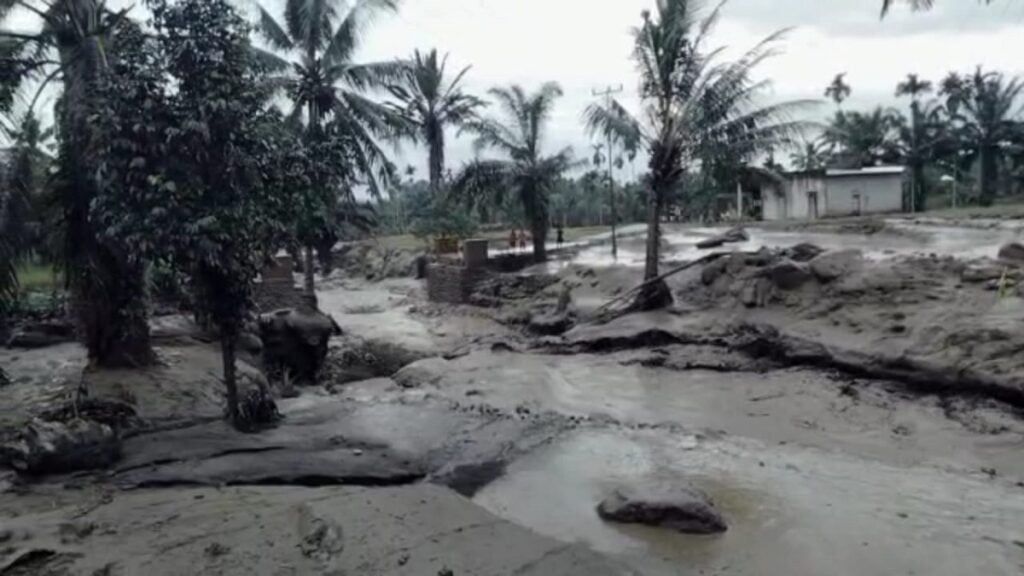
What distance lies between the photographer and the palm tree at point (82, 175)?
912 centimetres

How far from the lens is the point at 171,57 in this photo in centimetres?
750

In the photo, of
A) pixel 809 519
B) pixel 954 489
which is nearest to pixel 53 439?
pixel 809 519

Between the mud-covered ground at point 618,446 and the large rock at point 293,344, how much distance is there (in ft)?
1.90

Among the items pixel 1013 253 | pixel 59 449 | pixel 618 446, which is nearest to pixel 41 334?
pixel 59 449

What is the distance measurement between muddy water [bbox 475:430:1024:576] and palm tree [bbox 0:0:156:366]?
570 centimetres

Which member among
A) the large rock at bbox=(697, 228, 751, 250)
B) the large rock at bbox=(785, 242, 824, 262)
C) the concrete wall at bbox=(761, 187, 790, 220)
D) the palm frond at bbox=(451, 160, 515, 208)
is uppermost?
the palm frond at bbox=(451, 160, 515, 208)

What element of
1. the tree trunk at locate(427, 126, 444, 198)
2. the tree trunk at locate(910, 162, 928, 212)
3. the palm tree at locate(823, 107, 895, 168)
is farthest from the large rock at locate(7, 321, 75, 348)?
the palm tree at locate(823, 107, 895, 168)

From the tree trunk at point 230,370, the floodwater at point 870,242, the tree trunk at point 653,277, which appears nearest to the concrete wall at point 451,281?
the floodwater at point 870,242

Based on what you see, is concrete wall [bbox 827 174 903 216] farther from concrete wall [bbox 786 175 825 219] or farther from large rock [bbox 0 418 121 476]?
large rock [bbox 0 418 121 476]

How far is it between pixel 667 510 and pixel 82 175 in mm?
8123

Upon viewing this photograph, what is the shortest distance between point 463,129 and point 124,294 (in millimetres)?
16730

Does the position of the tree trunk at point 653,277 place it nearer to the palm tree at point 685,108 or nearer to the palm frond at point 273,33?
the palm tree at point 685,108

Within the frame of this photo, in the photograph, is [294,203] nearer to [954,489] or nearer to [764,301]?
[954,489]

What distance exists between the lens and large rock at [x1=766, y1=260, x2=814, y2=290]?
15.1 meters
